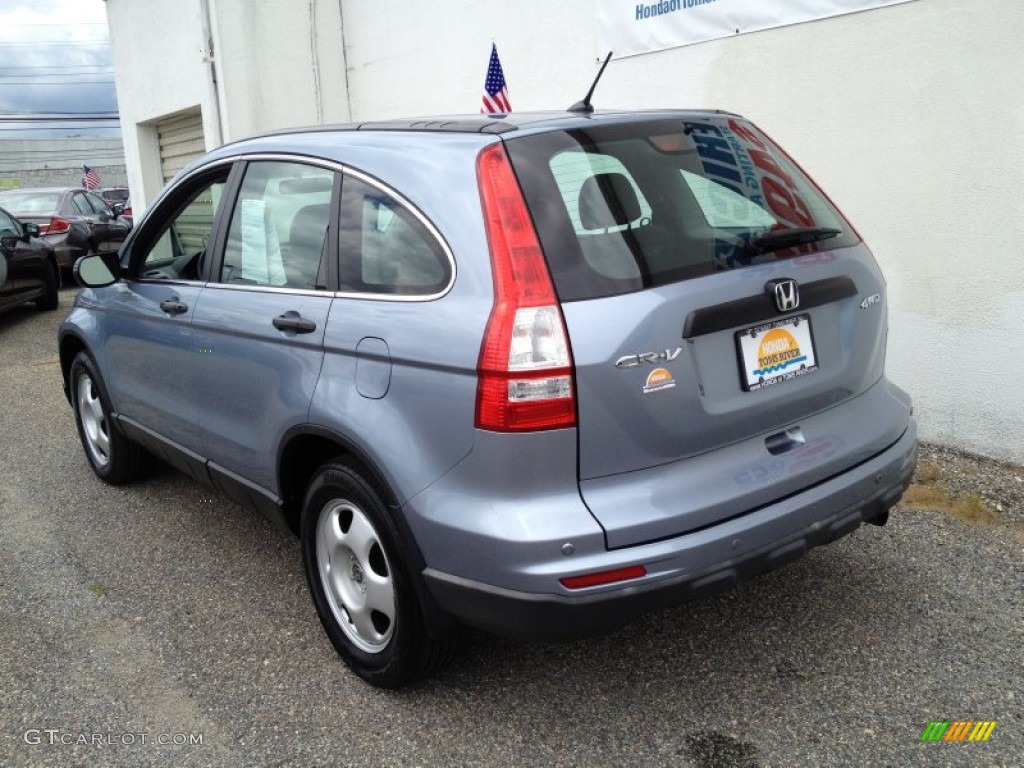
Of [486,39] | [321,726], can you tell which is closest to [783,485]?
[321,726]

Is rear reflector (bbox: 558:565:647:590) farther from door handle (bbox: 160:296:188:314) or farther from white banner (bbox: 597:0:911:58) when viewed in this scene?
white banner (bbox: 597:0:911:58)

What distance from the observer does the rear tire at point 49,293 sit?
1144 centimetres

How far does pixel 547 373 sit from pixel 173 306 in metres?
2.13

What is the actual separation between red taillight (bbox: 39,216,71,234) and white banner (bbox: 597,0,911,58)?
34.9 feet

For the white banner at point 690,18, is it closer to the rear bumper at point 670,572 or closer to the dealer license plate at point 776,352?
the dealer license plate at point 776,352

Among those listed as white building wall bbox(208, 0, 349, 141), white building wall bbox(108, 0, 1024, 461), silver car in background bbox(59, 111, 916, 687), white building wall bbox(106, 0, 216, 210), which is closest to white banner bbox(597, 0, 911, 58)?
white building wall bbox(108, 0, 1024, 461)

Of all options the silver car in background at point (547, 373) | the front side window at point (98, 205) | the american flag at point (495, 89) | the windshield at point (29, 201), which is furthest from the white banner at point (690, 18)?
the front side window at point (98, 205)

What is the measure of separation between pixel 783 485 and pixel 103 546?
3175 mm

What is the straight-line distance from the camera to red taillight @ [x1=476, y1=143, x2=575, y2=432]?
231 centimetres

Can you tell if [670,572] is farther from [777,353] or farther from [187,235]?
[187,235]

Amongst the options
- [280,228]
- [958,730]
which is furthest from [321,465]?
[958,730]

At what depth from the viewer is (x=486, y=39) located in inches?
295

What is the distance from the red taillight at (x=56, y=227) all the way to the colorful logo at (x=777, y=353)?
13.8m

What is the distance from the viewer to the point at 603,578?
2307 mm
